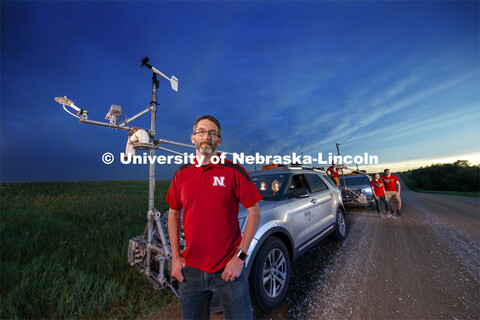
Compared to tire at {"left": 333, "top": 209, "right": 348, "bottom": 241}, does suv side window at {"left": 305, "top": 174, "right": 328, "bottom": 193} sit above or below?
above

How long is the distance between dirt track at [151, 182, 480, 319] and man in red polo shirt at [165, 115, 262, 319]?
1.59 metres

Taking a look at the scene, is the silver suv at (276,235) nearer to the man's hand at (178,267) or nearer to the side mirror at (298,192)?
the side mirror at (298,192)

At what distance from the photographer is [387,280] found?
3135mm

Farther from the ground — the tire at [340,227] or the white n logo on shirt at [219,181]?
the white n logo on shirt at [219,181]

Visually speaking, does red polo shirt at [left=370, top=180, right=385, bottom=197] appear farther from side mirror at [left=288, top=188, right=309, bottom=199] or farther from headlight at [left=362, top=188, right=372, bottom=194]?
side mirror at [left=288, top=188, right=309, bottom=199]

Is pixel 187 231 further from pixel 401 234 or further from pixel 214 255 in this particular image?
pixel 401 234

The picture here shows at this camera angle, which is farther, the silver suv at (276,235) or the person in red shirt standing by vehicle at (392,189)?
the person in red shirt standing by vehicle at (392,189)

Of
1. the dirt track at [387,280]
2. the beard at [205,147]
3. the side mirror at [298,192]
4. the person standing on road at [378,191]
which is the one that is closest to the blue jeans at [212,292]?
the beard at [205,147]

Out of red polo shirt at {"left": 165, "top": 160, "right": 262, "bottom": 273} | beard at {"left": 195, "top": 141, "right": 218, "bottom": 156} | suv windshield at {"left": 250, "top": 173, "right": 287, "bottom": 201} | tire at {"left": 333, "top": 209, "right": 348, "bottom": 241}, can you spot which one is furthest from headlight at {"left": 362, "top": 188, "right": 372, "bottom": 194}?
beard at {"left": 195, "top": 141, "right": 218, "bottom": 156}

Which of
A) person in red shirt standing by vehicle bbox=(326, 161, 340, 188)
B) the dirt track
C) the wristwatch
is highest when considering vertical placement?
person in red shirt standing by vehicle bbox=(326, 161, 340, 188)

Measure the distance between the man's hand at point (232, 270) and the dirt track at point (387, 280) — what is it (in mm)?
1696

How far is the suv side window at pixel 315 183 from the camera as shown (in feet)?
14.3

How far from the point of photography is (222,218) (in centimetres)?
138

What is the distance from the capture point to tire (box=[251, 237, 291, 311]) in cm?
232
